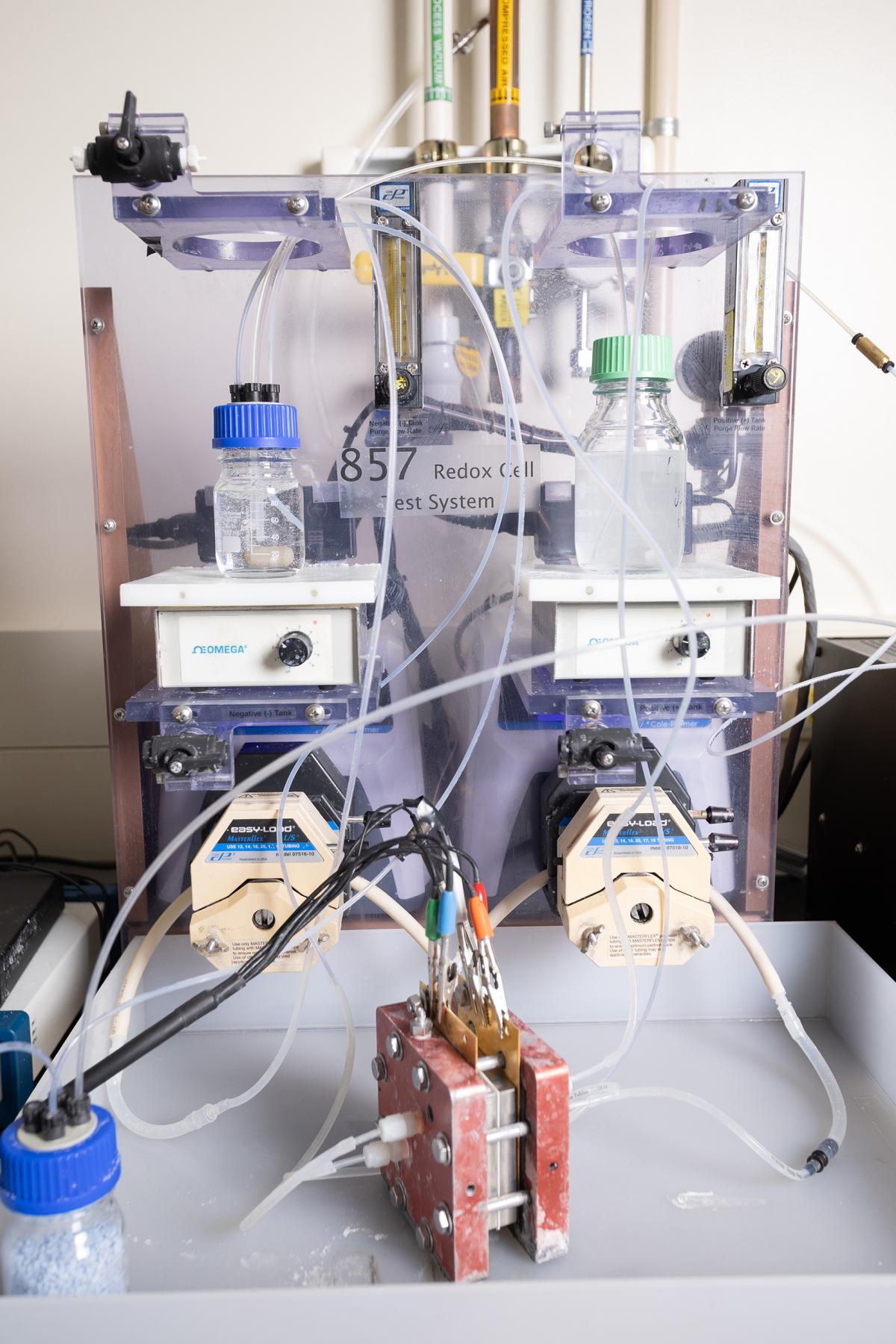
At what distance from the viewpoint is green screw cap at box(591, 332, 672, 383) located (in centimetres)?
91

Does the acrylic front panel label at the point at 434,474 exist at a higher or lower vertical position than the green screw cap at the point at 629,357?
lower

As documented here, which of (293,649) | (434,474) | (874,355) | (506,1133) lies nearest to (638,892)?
(506,1133)

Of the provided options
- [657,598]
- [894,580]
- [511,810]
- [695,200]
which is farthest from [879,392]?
[511,810]

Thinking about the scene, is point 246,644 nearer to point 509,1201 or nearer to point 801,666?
point 509,1201

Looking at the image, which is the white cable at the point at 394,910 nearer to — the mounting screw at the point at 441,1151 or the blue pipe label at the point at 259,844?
the blue pipe label at the point at 259,844

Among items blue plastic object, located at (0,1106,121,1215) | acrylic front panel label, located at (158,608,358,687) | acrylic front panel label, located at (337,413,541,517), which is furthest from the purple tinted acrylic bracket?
blue plastic object, located at (0,1106,121,1215)

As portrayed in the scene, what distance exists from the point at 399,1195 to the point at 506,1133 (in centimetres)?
14

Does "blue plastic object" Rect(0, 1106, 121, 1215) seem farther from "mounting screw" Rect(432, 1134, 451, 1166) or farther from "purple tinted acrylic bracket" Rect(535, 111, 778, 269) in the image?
"purple tinted acrylic bracket" Rect(535, 111, 778, 269)

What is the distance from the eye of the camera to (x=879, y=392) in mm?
1430

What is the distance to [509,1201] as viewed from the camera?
701 millimetres

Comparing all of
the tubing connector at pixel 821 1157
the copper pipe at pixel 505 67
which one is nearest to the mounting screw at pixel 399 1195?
the tubing connector at pixel 821 1157

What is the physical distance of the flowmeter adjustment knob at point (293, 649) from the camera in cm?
90

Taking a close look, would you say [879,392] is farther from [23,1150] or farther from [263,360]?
[23,1150]

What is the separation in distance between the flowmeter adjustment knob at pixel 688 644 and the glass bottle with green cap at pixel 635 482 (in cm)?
8
